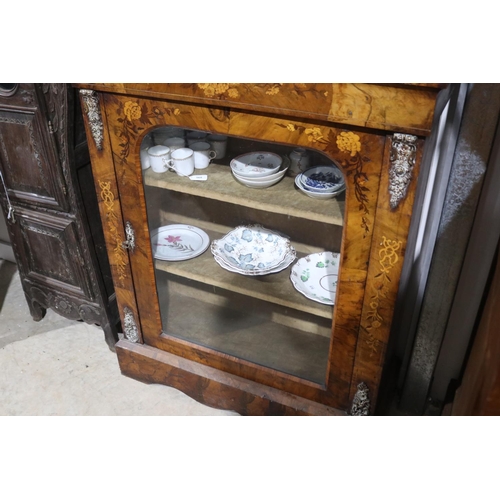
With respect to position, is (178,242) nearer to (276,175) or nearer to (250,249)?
(250,249)

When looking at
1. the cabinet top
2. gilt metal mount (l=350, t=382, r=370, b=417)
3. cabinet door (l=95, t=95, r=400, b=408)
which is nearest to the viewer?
the cabinet top

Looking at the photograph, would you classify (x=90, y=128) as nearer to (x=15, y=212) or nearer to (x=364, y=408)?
(x=15, y=212)

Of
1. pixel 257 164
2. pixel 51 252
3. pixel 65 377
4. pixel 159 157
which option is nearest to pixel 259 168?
pixel 257 164

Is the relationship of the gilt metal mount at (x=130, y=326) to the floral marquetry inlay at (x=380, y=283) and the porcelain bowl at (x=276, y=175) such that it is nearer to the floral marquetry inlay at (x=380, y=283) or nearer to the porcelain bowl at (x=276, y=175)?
the porcelain bowl at (x=276, y=175)

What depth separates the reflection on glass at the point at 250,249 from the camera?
1.03 metres

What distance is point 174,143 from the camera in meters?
1.08

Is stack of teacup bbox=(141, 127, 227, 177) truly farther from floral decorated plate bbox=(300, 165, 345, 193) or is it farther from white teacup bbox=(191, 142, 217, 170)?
floral decorated plate bbox=(300, 165, 345, 193)

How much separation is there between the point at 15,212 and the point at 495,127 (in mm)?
1184

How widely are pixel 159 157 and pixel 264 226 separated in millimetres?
263

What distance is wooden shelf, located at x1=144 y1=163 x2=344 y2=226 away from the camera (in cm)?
101

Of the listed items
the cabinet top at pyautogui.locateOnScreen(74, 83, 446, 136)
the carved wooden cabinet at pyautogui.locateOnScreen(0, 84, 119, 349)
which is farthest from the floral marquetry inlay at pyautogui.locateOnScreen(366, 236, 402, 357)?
the carved wooden cabinet at pyautogui.locateOnScreen(0, 84, 119, 349)

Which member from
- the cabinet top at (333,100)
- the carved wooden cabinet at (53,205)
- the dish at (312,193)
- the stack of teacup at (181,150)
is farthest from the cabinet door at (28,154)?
the dish at (312,193)

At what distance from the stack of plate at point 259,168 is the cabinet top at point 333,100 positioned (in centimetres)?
14

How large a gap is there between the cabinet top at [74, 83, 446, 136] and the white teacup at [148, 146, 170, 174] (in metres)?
0.17
